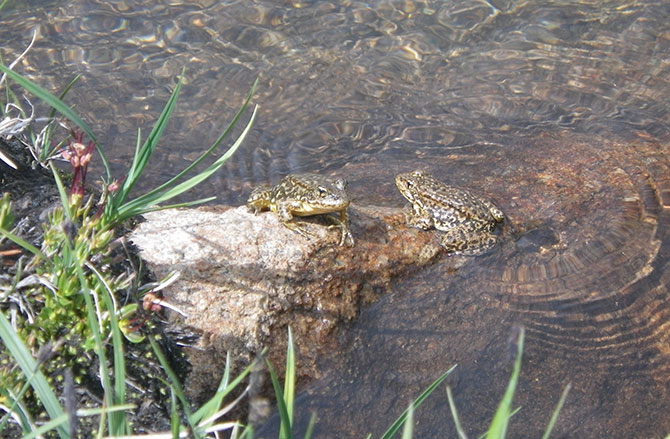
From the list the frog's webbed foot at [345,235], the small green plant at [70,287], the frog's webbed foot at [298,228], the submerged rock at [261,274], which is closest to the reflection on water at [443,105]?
the submerged rock at [261,274]

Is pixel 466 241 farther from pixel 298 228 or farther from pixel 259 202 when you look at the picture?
pixel 259 202

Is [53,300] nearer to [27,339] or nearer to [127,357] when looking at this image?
[27,339]

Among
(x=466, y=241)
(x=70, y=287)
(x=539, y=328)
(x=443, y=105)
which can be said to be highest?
(x=70, y=287)

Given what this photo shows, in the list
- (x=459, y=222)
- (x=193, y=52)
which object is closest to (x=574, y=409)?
(x=459, y=222)

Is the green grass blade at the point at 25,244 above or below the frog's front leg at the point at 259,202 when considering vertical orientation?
above

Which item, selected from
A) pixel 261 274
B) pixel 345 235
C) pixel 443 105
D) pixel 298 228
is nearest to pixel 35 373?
pixel 261 274

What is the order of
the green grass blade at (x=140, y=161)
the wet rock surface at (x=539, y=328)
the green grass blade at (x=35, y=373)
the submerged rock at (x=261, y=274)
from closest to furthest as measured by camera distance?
the green grass blade at (x=35, y=373), the green grass blade at (x=140, y=161), the submerged rock at (x=261, y=274), the wet rock surface at (x=539, y=328)

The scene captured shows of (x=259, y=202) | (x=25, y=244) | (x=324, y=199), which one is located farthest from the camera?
(x=259, y=202)

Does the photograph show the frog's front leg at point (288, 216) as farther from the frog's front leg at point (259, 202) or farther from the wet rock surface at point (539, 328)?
the wet rock surface at point (539, 328)
